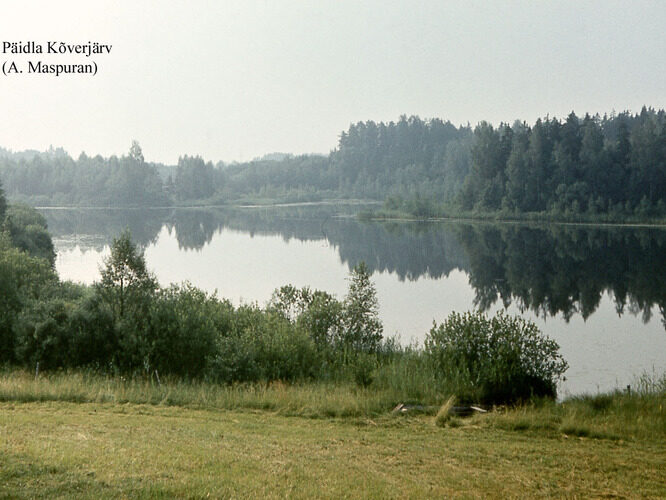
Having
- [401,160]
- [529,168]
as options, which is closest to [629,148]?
[529,168]

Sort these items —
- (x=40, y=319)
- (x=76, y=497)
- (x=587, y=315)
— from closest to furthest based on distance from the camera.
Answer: (x=76, y=497) < (x=40, y=319) < (x=587, y=315)

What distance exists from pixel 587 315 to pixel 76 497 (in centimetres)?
3560

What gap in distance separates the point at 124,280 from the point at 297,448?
1486 centimetres

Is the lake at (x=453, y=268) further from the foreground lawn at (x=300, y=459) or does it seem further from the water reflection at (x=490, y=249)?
the foreground lawn at (x=300, y=459)

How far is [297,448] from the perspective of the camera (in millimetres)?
10578

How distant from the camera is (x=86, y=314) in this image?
2239 centimetres

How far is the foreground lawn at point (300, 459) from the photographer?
26.6ft

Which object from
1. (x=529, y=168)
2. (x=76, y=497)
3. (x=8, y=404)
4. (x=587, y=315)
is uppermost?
(x=529, y=168)

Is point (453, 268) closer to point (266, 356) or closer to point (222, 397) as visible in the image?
point (266, 356)

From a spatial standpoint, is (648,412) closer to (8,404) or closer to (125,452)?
(125,452)

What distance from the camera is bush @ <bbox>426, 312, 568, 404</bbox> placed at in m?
18.9

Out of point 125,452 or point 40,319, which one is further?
point 40,319

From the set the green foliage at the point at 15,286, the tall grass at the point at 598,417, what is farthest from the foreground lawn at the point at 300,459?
the green foliage at the point at 15,286

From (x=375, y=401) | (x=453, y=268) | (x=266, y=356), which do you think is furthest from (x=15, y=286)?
(x=453, y=268)
